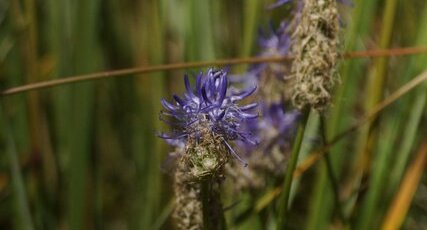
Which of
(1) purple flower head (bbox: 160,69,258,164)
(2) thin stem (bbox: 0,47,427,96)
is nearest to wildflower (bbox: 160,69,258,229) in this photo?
(1) purple flower head (bbox: 160,69,258,164)

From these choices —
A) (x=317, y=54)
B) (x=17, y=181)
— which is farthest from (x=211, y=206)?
(x=17, y=181)

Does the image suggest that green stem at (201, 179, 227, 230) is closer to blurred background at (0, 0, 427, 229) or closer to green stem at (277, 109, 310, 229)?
green stem at (277, 109, 310, 229)

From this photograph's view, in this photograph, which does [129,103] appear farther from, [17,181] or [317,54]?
[317,54]

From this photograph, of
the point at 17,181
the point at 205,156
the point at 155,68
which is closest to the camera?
Result: the point at 205,156

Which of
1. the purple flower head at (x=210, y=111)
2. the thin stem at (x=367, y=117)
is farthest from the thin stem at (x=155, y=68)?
the purple flower head at (x=210, y=111)

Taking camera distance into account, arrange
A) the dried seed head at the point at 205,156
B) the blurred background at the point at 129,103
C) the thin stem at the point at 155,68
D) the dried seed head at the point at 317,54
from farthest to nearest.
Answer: the blurred background at the point at 129,103, the thin stem at the point at 155,68, the dried seed head at the point at 317,54, the dried seed head at the point at 205,156

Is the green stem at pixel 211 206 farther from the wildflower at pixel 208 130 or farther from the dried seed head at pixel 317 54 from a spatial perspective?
the dried seed head at pixel 317 54
